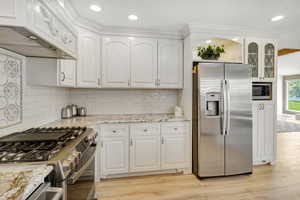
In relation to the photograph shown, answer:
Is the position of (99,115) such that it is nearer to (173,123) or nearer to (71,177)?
(173,123)

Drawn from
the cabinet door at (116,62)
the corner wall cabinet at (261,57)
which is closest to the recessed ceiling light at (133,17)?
the cabinet door at (116,62)

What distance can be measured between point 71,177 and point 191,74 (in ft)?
7.34

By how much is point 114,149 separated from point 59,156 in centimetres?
158

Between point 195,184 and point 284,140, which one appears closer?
point 195,184

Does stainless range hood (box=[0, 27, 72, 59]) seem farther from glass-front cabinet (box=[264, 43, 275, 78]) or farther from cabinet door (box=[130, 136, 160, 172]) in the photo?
glass-front cabinet (box=[264, 43, 275, 78])

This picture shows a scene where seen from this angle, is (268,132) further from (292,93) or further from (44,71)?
(292,93)

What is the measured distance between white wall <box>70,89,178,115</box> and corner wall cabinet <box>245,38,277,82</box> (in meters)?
1.45

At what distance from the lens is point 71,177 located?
111 centimetres

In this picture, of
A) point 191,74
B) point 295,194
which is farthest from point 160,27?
point 295,194

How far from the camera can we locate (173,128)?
275 cm

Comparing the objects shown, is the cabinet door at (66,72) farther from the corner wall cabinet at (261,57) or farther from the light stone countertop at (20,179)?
the corner wall cabinet at (261,57)

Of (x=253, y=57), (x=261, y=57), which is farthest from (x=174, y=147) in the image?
(x=261, y=57)

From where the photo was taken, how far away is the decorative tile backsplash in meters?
1.55

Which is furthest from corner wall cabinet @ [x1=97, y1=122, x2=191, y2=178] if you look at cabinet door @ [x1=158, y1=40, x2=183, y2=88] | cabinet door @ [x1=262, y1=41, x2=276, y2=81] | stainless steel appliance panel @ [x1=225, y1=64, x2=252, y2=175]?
cabinet door @ [x1=262, y1=41, x2=276, y2=81]
